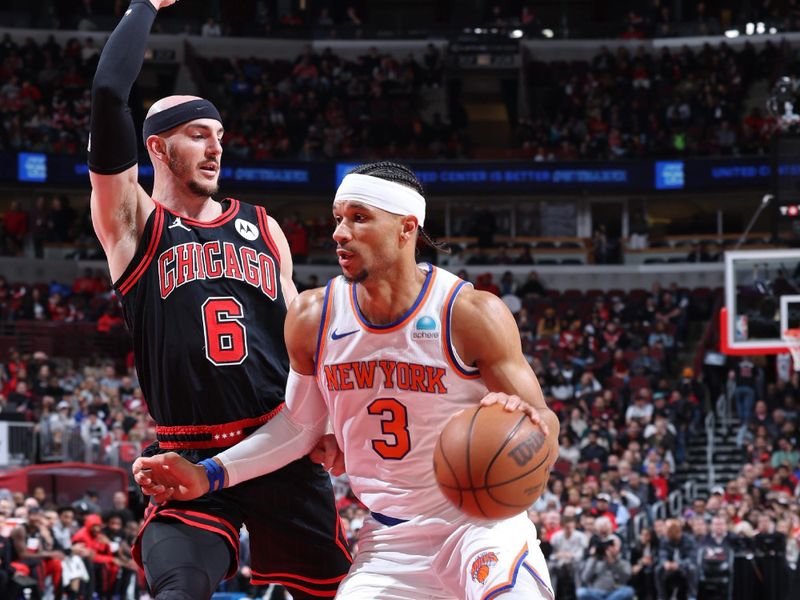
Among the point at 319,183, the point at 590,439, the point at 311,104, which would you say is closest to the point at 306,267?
the point at 319,183

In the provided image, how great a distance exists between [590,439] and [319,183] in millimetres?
11676

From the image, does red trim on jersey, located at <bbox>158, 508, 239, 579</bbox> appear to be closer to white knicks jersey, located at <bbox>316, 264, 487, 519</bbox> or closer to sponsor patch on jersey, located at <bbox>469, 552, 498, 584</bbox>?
white knicks jersey, located at <bbox>316, 264, 487, 519</bbox>

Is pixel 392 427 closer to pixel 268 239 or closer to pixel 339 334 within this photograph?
pixel 339 334

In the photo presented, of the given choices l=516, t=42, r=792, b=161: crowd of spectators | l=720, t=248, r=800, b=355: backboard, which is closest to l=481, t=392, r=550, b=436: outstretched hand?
l=720, t=248, r=800, b=355: backboard

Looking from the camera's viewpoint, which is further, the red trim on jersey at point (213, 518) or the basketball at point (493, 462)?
the red trim on jersey at point (213, 518)

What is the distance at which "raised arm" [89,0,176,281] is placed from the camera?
4.91 m

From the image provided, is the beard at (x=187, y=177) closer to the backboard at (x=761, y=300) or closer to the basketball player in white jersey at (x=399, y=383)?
the basketball player in white jersey at (x=399, y=383)

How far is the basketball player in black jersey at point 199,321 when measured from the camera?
502cm

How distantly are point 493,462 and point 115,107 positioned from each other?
202 centimetres

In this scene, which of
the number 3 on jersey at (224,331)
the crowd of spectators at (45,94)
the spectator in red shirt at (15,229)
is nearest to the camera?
the number 3 on jersey at (224,331)

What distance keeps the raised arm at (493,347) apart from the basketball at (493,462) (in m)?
0.20

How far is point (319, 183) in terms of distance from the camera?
93.7 feet

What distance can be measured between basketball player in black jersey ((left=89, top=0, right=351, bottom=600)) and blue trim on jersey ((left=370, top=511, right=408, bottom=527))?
0.39 metres

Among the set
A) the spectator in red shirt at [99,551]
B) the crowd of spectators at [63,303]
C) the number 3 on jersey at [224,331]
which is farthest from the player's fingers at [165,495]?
the crowd of spectators at [63,303]
